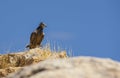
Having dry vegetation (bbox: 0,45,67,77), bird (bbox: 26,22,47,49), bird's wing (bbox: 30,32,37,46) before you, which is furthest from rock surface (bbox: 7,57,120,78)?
bird's wing (bbox: 30,32,37,46)

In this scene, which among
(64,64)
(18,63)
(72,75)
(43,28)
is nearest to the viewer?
(72,75)

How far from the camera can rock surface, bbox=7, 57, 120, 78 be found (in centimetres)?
366

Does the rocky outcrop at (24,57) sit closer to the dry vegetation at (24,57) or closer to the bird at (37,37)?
the dry vegetation at (24,57)

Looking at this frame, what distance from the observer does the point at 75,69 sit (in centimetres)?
374

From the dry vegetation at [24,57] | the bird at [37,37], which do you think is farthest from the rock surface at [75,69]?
the bird at [37,37]

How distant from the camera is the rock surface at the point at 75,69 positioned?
12.0 ft

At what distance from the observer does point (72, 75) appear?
11.9 ft

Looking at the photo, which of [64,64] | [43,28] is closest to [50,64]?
[64,64]

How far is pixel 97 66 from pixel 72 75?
1.01 ft

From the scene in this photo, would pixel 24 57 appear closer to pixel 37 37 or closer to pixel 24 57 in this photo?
pixel 24 57

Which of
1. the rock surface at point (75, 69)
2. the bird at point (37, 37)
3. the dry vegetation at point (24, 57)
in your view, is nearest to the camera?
the rock surface at point (75, 69)

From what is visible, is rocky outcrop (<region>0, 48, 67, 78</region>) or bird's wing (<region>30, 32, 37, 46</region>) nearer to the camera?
rocky outcrop (<region>0, 48, 67, 78</region>)

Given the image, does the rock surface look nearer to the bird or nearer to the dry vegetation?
the dry vegetation

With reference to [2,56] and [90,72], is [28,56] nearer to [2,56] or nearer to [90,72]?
[2,56]
